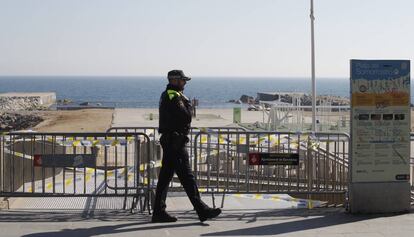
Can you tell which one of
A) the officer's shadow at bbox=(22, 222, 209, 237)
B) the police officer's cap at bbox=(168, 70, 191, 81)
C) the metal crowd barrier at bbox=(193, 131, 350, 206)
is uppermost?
the police officer's cap at bbox=(168, 70, 191, 81)

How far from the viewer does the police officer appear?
8703 millimetres

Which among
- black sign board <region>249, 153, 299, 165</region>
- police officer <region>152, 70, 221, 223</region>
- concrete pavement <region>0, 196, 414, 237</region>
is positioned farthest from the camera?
black sign board <region>249, 153, 299, 165</region>

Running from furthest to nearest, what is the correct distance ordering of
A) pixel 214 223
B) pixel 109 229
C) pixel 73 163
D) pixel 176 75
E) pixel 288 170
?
pixel 288 170 < pixel 73 163 < pixel 214 223 < pixel 176 75 < pixel 109 229

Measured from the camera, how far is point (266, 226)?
29.3 feet

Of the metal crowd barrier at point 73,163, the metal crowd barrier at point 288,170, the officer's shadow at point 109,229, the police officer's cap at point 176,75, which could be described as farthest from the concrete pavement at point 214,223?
the police officer's cap at point 176,75

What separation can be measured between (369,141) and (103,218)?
3.62 metres

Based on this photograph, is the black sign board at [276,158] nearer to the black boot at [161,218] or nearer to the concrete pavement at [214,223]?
the concrete pavement at [214,223]

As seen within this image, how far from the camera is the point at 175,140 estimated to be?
877cm

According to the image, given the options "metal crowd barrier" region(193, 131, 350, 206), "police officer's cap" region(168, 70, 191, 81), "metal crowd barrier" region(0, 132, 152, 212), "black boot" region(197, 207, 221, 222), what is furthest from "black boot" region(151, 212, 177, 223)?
"police officer's cap" region(168, 70, 191, 81)

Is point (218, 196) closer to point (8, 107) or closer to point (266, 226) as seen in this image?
point (266, 226)

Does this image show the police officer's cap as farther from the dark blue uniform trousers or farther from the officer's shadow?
the officer's shadow

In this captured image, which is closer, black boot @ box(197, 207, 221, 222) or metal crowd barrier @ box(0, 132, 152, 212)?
black boot @ box(197, 207, 221, 222)

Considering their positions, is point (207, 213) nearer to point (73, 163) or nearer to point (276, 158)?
point (276, 158)

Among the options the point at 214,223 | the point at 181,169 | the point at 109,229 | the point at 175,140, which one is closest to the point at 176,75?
the point at 175,140
